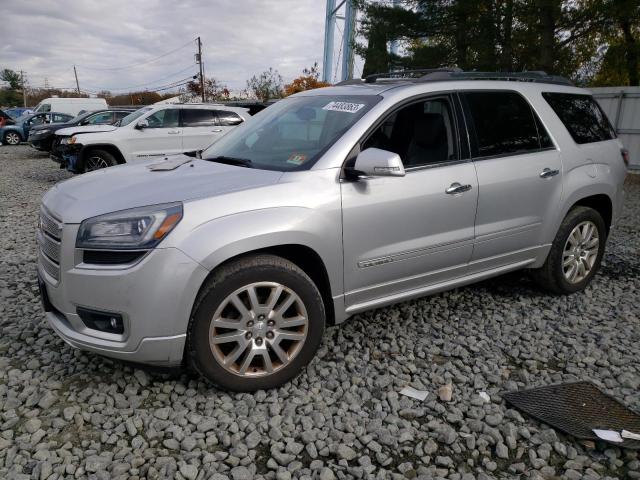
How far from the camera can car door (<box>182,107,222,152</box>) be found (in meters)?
11.1

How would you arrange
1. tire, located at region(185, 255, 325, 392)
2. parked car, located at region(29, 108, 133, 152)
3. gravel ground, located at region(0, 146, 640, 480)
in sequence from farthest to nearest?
parked car, located at region(29, 108, 133, 152) < tire, located at region(185, 255, 325, 392) < gravel ground, located at region(0, 146, 640, 480)

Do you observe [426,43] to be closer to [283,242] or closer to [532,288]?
[532,288]

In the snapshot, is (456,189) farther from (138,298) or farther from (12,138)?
(12,138)

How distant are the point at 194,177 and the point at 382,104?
127cm

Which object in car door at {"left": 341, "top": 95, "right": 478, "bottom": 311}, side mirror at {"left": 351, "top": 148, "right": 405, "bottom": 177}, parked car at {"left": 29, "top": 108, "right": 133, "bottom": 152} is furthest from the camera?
parked car at {"left": 29, "top": 108, "right": 133, "bottom": 152}

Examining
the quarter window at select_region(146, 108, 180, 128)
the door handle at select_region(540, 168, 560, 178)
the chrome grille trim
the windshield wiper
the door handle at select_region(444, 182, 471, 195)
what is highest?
the quarter window at select_region(146, 108, 180, 128)

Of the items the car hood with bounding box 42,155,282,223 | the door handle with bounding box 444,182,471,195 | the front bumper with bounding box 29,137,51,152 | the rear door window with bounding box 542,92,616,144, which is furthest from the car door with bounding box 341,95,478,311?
the front bumper with bounding box 29,137,51,152

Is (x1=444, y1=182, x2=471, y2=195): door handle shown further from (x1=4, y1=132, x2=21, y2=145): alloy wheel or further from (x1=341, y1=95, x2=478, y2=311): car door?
(x1=4, y1=132, x2=21, y2=145): alloy wheel

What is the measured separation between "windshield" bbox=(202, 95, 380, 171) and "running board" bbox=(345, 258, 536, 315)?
37.3 inches

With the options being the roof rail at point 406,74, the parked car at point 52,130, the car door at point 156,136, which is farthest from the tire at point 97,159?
the roof rail at point 406,74

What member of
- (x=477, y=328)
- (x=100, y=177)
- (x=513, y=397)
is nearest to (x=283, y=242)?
(x=100, y=177)

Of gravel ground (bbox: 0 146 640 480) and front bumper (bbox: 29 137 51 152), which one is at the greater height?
front bumper (bbox: 29 137 51 152)

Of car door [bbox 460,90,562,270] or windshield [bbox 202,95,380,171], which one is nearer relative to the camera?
windshield [bbox 202,95,380,171]

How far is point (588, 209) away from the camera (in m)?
4.23
